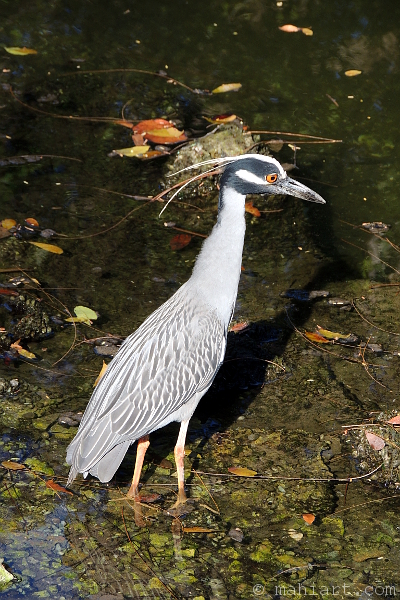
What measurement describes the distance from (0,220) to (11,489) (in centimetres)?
323

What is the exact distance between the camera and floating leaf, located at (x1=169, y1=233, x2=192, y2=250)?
6.96m

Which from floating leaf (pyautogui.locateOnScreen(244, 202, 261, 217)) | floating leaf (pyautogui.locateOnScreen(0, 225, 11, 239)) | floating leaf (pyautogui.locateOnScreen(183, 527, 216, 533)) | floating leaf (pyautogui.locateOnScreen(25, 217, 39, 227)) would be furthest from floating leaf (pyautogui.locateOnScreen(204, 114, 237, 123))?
floating leaf (pyautogui.locateOnScreen(183, 527, 216, 533))

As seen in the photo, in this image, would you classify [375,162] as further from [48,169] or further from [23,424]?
[23,424]

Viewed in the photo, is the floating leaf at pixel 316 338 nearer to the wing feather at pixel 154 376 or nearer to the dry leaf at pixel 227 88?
the wing feather at pixel 154 376

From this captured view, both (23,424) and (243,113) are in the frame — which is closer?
(23,424)

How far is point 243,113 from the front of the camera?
8.91 metres

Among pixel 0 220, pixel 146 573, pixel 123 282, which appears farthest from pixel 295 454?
pixel 0 220

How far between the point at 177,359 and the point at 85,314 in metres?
1.45

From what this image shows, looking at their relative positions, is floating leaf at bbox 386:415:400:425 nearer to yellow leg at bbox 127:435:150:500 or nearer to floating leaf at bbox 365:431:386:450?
floating leaf at bbox 365:431:386:450

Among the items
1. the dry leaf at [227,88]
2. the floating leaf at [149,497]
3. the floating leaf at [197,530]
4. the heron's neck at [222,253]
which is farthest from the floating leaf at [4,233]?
the dry leaf at [227,88]

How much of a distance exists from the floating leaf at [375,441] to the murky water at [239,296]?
0.23ft

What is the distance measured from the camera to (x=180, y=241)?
23.1 ft

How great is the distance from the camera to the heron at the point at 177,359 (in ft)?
14.7

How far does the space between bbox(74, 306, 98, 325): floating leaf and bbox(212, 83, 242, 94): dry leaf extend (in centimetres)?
432
